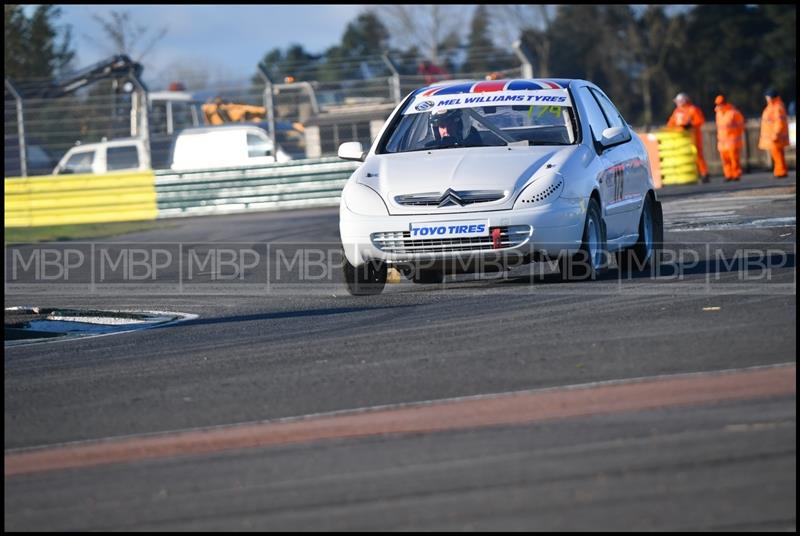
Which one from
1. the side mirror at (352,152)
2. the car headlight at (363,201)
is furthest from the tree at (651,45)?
the car headlight at (363,201)

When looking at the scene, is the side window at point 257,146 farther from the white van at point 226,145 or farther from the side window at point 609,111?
the side window at point 609,111

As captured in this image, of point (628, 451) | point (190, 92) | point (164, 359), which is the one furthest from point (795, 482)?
point (190, 92)

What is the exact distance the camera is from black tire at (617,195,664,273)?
37.2ft

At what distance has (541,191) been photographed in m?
9.70

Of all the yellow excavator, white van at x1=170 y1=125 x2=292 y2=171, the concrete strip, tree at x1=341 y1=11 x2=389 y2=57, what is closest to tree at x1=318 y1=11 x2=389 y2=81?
tree at x1=341 y1=11 x2=389 y2=57

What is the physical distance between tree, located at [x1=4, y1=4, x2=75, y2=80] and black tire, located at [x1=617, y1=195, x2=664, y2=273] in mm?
51660

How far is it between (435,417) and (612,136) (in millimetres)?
4989

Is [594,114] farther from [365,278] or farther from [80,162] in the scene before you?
[80,162]

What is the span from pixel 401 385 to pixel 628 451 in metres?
1.89

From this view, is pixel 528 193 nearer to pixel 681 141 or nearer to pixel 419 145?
pixel 419 145

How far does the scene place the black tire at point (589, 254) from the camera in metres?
9.97

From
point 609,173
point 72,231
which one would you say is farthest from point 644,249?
point 72,231

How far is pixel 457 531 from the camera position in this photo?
4.24 meters

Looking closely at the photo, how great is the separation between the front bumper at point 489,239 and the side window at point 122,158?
1943 cm
